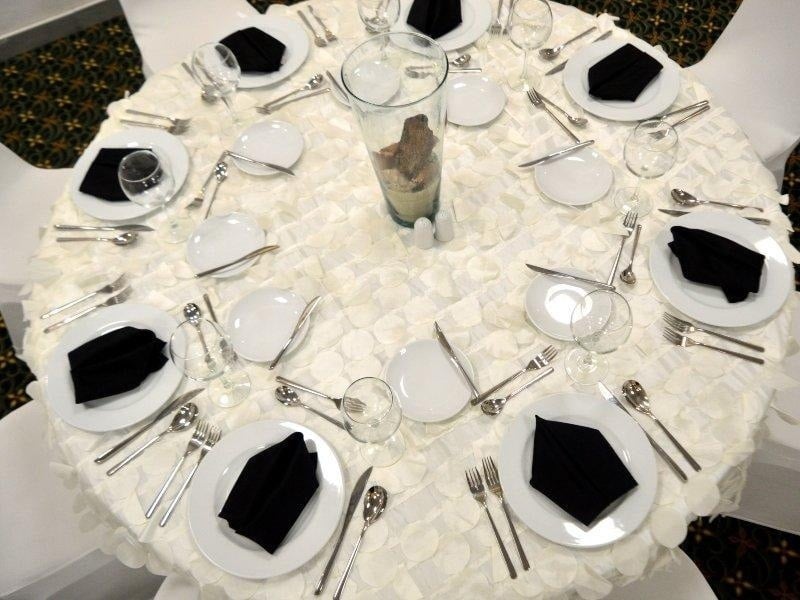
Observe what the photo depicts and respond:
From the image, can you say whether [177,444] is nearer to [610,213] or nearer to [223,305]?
[223,305]

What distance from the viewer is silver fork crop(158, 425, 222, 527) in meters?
1.32

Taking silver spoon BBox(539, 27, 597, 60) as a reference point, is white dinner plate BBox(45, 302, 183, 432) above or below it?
below

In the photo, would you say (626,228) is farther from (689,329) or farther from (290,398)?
(290,398)

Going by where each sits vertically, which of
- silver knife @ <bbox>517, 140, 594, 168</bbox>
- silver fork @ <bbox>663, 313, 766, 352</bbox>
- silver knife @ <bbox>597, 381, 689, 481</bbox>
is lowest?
silver knife @ <bbox>597, 381, 689, 481</bbox>

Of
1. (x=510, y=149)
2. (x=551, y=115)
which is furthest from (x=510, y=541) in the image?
(x=551, y=115)

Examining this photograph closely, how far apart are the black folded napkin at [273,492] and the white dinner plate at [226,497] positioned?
24 millimetres

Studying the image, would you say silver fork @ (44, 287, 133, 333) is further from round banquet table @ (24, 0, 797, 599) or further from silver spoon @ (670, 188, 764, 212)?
silver spoon @ (670, 188, 764, 212)

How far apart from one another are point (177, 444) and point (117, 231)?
27.6 inches

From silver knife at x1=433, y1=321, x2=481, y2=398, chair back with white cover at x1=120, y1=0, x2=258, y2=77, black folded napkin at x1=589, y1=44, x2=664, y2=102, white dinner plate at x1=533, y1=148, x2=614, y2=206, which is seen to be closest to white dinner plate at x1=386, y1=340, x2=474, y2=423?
silver knife at x1=433, y1=321, x2=481, y2=398

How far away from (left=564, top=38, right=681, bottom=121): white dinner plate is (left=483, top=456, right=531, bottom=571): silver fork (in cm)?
111

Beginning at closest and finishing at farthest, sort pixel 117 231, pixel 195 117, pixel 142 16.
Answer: pixel 117 231 < pixel 195 117 < pixel 142 16

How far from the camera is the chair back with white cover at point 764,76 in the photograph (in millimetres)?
2164

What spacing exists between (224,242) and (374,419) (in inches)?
28.9

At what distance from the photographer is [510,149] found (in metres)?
1.81
